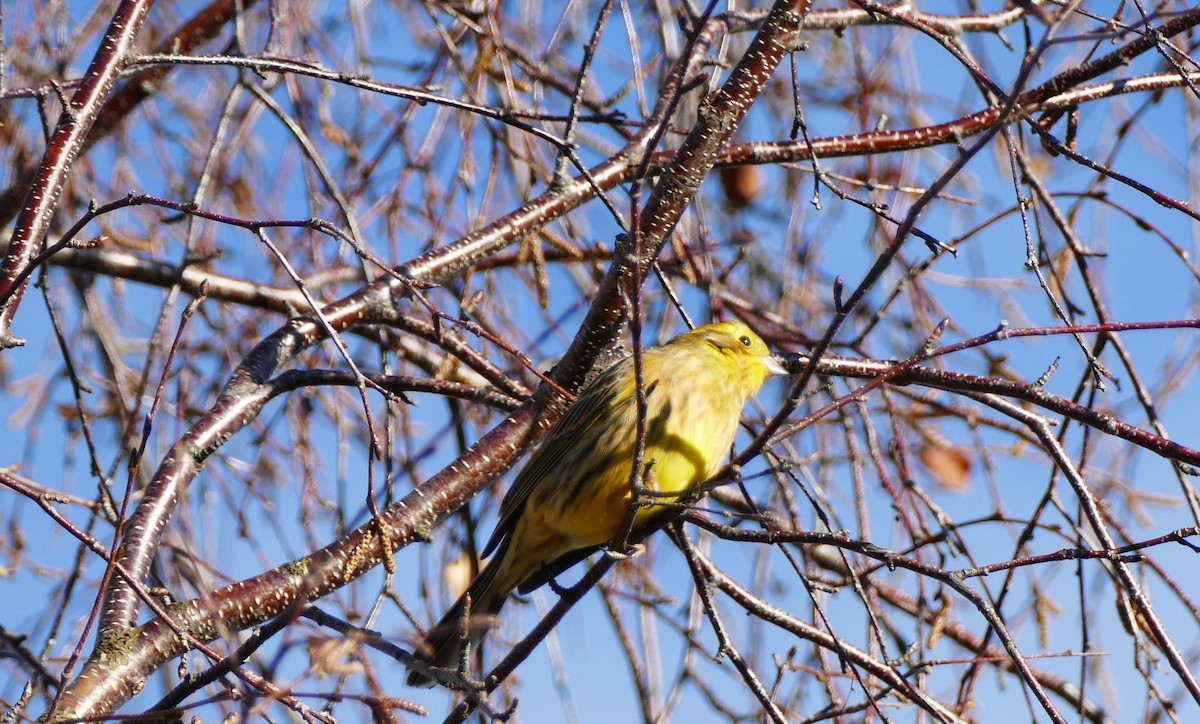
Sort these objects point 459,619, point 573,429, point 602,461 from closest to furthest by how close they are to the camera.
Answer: point 459,619 → point 602,461 → point 573,429

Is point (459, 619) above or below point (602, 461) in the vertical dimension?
below

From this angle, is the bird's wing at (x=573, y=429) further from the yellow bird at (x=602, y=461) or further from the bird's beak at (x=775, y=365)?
the bird's beak at (x=775, y=365)

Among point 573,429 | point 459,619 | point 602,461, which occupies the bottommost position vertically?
point 459,619

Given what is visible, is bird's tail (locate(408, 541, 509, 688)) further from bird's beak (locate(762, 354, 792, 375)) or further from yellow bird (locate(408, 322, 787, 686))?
bird's beak (locate(762, 354, 792, 375))

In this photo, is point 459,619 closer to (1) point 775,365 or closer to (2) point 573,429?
(2) point 573,429

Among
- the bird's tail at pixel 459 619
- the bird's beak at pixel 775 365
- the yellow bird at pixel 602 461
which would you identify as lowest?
the bird's tail at pixel 459 619

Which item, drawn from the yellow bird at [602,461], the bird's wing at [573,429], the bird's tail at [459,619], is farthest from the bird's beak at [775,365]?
the bird's tail at [459,619]

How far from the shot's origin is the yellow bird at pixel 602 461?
362 cm

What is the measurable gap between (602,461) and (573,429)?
0.19m

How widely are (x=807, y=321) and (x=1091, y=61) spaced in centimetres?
237

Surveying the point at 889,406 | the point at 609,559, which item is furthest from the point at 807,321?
the point at 609,559

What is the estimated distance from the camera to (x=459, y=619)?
130 inches

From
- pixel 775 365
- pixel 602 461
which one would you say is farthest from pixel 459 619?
pixel 775 365

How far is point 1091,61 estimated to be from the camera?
3354mm
